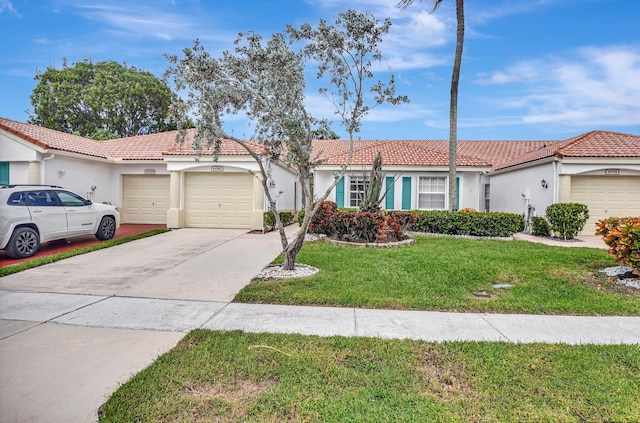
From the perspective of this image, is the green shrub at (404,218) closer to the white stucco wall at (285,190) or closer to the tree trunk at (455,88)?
the tree trunk at (455,88)

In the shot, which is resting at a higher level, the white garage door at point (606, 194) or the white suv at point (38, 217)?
the white garage door at point (606, 194)

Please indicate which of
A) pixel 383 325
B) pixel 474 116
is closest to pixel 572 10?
pixel 474 116

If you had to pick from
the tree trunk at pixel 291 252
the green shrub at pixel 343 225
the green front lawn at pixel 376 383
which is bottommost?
the green front lawn at pixel 376 383

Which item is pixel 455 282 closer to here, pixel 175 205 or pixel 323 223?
pixel 323 223

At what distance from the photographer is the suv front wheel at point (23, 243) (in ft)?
28.7

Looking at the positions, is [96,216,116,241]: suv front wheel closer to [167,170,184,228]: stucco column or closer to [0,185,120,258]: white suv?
[0,185,120,258]: white suv

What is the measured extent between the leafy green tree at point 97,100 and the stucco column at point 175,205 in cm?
1711

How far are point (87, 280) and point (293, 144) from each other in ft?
15.6

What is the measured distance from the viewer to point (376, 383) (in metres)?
3.22

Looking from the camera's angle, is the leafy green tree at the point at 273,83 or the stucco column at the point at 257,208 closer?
the leafy green tree at the point at 273,83

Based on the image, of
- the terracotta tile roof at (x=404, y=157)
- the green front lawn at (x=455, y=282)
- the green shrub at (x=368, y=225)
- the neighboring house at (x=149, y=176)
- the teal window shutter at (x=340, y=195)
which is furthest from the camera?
the teal window shutter at (x=340, y=195)

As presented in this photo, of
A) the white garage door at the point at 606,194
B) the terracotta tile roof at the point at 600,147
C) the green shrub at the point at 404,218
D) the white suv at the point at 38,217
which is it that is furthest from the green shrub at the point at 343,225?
the white garage door at the point at 606,194

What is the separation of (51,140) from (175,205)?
508 cm

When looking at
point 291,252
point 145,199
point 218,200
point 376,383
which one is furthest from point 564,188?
point 145,199
